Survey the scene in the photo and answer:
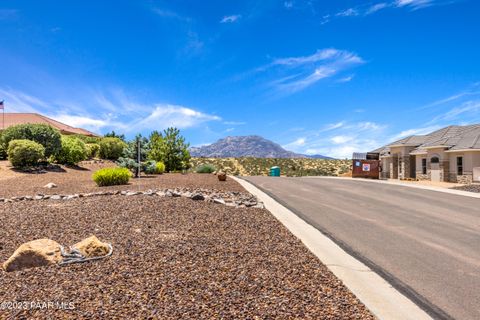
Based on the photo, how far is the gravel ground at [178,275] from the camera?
4086 millimetres

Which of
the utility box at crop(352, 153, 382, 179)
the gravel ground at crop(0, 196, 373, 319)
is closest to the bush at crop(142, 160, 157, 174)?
the gravel ground at crop(0, 196, 373, 319)

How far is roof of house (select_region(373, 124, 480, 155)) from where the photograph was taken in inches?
1056

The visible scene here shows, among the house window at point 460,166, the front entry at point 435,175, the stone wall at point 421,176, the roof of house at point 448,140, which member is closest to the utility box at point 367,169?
the roof of house at point 448,140

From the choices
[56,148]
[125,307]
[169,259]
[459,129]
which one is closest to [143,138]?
[56,148]

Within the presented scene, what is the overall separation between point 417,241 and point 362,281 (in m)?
3.75

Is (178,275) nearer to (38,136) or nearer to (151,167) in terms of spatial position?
(151,167)

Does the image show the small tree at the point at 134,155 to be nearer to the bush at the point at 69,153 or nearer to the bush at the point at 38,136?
the bush at the point at 69,153

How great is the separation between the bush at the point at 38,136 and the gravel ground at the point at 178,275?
20367mm

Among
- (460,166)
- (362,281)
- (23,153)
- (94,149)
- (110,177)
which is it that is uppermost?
(94,149)

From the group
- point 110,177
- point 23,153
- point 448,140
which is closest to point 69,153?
point 23,153

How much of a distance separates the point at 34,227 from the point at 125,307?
4.99 m

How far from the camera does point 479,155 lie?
2525 cm

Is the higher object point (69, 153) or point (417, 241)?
point (69, 153)

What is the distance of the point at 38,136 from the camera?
27.2 metres
